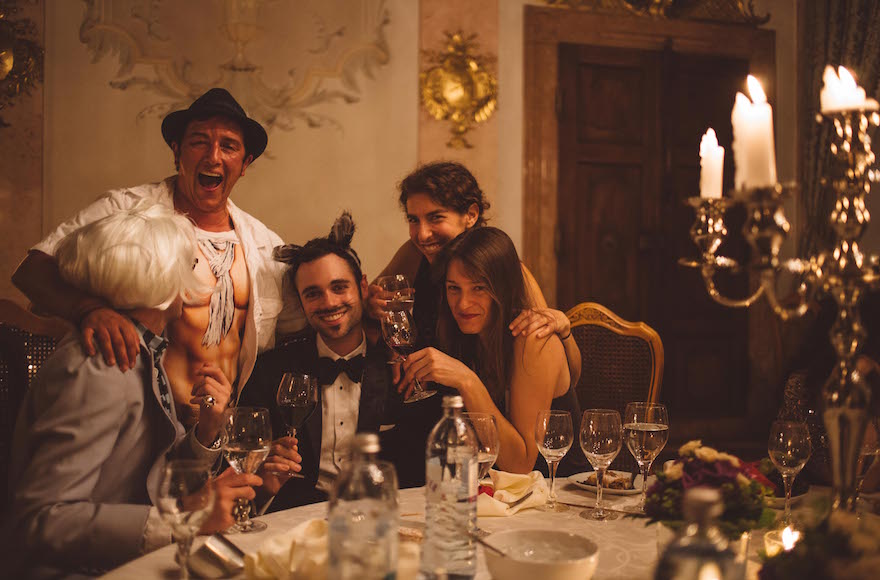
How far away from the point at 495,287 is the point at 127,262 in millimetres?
1177

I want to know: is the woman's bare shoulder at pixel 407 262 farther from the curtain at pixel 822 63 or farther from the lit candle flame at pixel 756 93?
the curtain at pixel 822 63

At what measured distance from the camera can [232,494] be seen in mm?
1517

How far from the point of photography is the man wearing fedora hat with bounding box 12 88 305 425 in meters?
2.76

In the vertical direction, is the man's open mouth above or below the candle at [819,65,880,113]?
above

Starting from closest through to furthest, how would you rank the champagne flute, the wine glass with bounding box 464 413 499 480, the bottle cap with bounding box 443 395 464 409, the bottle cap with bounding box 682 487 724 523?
the bottle cap with bounding box 682 487 724 523 → the bottle cap with bounding box 443 395 464 409 → the wine glass with bounding box 464 413 499 480 → the champagne flute

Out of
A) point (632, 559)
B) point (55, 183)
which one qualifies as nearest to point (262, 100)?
point (55, 183)

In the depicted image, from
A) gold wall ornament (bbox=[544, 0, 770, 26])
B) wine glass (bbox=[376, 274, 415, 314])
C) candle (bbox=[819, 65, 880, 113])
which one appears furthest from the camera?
gold wall ornament (bbox=[544, 0, 770, 26])

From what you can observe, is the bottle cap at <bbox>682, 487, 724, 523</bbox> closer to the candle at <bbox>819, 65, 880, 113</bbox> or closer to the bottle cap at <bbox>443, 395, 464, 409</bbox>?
the bottle cap at <bbox>443, 395, 464, 409</bbox>

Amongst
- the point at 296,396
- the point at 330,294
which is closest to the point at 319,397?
the point at 330,294

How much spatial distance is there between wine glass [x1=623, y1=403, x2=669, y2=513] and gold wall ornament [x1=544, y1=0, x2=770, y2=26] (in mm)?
3743

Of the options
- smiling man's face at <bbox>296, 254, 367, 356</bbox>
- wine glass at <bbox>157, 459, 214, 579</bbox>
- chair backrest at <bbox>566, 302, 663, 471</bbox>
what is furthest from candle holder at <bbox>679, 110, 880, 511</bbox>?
chair backrest at <bbox>566, 302, 663, 471</bbox>

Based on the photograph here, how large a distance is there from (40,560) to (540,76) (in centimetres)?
413

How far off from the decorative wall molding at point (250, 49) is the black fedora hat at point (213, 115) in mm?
1521

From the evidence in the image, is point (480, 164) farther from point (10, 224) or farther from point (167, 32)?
point (10, 224)
